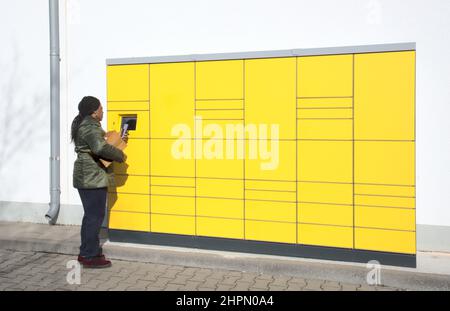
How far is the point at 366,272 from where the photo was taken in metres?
5.05

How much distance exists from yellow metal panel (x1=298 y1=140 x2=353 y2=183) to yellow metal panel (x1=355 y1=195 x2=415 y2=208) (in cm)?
22

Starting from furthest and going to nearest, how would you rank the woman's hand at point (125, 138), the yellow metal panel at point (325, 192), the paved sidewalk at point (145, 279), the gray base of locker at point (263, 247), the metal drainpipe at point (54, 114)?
1. the metal drainpipe at point (54, 114)
2. the woman's hand at point (125, 138)
3. the yellow metal panel at point (325, 192)
4. the gray base of locker at point (263, 247)
5. the paved sidewalk at point (145, 279)

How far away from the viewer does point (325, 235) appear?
17.8 feet

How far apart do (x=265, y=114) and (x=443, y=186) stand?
203 centimetres

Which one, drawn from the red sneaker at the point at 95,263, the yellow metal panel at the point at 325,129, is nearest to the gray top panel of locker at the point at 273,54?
the yellow metal panel at the point at 325,129

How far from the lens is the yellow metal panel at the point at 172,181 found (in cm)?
594

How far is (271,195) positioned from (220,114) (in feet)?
3.48

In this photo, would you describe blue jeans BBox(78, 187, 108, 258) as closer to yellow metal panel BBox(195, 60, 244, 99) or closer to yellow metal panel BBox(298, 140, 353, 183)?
yellow metal panel BBox(195, 60, 244, 99)

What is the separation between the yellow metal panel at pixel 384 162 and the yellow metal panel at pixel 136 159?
7.93 feet

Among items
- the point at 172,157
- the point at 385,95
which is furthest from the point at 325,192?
the point at 172,157

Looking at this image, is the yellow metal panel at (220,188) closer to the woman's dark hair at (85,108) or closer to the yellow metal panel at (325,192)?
the yellow metal panel at (325,192)

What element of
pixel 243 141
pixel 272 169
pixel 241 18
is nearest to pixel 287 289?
pixel 272 169

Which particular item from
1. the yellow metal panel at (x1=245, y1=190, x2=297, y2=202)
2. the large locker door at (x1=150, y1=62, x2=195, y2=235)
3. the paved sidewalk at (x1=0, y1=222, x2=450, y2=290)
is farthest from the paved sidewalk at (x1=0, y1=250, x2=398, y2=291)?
the yellow metal panel at (x1=245, y1=190, x2=297, y2=202)
